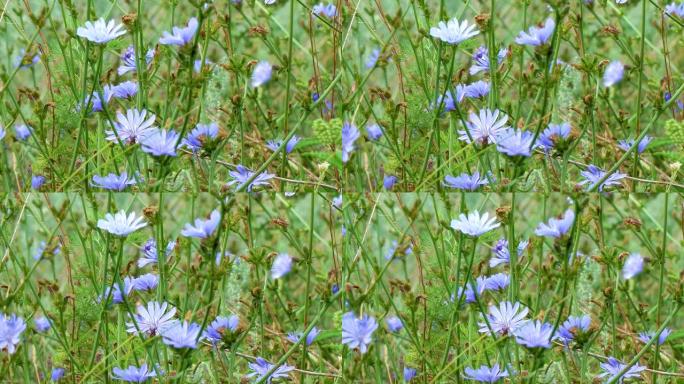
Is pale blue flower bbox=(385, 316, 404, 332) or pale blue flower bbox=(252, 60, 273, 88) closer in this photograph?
pale blue flower bbox=(385, 316, 404, 332)

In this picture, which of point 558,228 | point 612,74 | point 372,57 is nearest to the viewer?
point 558,228

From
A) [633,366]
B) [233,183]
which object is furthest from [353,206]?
[633,366]

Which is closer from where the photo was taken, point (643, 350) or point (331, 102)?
point (643, 350)

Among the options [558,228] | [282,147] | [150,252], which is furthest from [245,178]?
[558,228]

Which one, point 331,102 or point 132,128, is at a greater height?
point 331,102

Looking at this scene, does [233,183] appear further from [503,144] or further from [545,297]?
[545,297]

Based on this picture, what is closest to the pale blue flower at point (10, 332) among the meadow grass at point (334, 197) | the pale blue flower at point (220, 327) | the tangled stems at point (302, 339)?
the meadow grass at point (334, 197)

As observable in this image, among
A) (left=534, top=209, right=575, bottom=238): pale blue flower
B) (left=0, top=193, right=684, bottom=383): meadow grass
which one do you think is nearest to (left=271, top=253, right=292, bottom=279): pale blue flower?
(left=0, top=193, right=684, bottom=383): meadow grass

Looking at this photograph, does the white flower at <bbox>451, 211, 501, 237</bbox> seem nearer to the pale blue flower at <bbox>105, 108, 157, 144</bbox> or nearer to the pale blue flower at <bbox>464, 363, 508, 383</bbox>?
the pale blue flower at <bbox>464, 363, 508, 383</bbox>

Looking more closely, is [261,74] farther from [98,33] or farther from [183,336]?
[183,336]

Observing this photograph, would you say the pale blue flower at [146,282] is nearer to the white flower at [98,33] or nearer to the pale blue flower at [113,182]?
the pale blue flower at [113,182]

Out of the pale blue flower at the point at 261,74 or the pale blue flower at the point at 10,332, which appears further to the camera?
the pale blue flower at the point at 261,74
